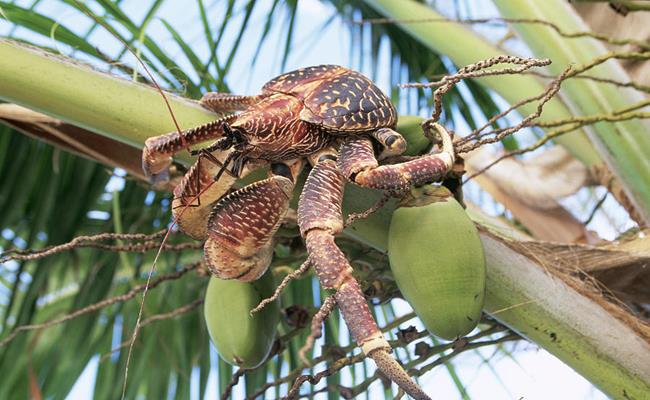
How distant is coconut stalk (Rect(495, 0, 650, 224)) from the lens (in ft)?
4.51

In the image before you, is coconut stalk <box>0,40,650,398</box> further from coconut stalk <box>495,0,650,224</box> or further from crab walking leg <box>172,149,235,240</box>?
coconut stalk <box>495,0,650,224</box>

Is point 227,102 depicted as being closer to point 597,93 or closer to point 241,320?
point 241,320

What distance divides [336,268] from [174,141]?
298mm

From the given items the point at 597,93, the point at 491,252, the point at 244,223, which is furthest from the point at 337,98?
the point at 597,93

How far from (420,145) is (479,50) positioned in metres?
0.71

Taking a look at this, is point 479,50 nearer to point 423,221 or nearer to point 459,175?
point 459,175

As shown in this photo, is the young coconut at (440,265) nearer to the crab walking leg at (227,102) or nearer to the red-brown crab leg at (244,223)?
the red-brown crab leg at (244,223)

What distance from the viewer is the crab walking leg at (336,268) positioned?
73 centimetres

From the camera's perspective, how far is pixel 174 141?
3.15ft

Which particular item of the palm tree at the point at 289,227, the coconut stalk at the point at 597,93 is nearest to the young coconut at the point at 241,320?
the palm tree at the point at 289,227

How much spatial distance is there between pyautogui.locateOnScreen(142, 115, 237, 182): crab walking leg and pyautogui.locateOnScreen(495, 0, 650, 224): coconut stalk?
0.67 m

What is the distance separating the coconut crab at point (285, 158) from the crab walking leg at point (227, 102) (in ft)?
0.13

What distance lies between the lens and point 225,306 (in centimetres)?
113

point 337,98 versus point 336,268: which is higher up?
point 337,98
